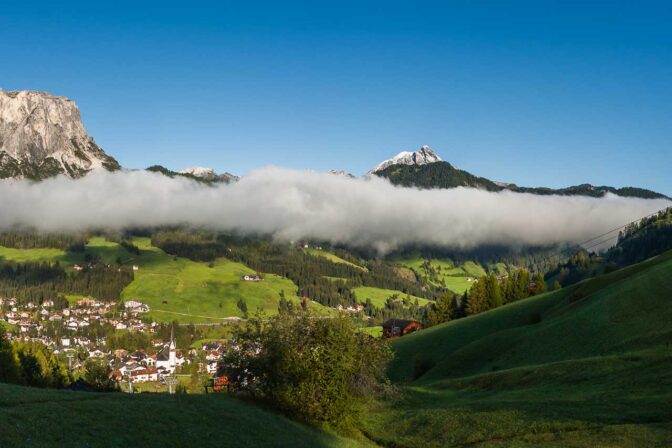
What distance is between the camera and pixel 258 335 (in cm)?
5391

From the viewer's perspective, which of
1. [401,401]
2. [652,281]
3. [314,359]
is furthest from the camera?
[652,281]

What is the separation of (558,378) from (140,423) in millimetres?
45813

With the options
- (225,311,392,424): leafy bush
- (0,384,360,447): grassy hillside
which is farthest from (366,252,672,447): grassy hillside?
(0,384,360,447): grassy hillside

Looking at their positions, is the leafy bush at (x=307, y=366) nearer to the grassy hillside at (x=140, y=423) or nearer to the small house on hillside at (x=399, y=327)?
the grassy hillside at (x=140, y=423)

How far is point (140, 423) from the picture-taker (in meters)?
33.4

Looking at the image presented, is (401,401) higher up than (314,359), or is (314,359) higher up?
(314,359)

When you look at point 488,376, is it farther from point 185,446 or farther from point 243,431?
point 185,446

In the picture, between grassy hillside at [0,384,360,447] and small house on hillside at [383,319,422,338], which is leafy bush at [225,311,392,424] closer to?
grassy hillside at [0,384,360,447]

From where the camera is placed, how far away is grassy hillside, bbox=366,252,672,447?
133 feet

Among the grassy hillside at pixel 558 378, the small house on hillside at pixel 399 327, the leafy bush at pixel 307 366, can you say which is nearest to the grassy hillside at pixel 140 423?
the leafy bush at pixel 307 366

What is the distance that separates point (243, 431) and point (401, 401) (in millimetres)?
32119

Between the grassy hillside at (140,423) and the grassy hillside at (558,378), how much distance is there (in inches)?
493

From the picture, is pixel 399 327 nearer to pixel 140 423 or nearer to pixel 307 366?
pixel 307 366

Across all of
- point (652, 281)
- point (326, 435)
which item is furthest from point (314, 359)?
point (652, 281)
